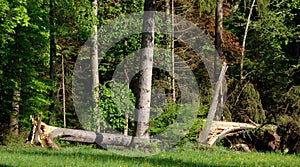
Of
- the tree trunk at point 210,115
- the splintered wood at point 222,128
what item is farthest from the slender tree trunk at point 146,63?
the splintered wood at point 222,128

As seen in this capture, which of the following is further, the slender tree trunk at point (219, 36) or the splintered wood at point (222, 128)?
the slender tree trunk at point (219, 36)

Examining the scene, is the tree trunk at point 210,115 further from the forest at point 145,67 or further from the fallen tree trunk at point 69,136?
the fallen tree trunk at point 69,136

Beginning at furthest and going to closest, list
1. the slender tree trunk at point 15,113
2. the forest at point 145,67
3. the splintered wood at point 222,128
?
the slender tree trunk at point 15,113 < the splintered wood at point 222,128 < the forest at point 145,67

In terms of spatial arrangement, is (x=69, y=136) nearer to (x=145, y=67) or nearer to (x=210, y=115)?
(x=145, y=67)

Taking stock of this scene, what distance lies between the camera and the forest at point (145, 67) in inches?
909

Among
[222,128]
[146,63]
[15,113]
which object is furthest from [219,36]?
[15,113]

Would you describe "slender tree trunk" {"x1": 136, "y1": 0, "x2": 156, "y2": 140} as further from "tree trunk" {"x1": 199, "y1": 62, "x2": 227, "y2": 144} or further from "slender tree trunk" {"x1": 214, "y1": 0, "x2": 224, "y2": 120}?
"slender tree trunk" {"x1": 214, "y1": 0, "x2": 224, "y2": 120}

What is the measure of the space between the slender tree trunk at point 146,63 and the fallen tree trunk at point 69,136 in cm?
221

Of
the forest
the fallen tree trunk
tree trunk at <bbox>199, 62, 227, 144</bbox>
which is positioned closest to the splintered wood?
tree trunk at <bbox>199, 62, 227, 144</bbox>

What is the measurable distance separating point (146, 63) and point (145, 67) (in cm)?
13

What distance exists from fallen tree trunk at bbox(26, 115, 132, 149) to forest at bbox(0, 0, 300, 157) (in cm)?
147

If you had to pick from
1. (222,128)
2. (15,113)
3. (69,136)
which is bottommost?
(69,136)

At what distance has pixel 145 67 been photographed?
18.0 meters

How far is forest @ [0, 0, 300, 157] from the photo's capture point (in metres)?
23.1
